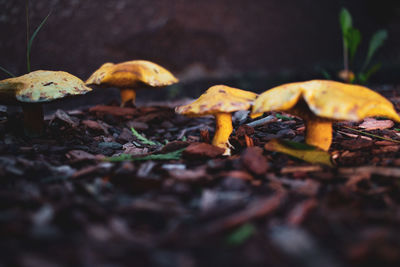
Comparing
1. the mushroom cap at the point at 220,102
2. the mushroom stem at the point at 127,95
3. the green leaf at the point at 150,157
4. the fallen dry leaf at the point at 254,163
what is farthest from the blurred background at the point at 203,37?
the fallen dry leaf at the point at 254,163

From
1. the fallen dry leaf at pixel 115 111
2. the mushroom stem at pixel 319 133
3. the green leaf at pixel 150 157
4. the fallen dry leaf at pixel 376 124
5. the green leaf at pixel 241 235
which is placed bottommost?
the fallen dry leaf at pixel 115 111

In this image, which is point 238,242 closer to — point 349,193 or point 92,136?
point 349,193

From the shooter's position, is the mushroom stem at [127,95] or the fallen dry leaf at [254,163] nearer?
the fallen dry leaf at [254,163]

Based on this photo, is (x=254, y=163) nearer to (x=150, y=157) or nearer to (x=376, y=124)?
(x=150, y=157)

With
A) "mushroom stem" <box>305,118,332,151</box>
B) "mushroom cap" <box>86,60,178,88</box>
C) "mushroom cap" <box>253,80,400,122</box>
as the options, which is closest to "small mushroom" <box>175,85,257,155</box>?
"mushroom cap" <box>253,80,400,122</box>

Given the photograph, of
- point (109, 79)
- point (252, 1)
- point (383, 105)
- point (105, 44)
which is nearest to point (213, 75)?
point (252, 1)

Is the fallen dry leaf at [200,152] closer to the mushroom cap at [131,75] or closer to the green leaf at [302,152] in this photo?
the green leaf at [302,152]

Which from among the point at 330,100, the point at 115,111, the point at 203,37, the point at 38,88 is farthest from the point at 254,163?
the point at 203,37
